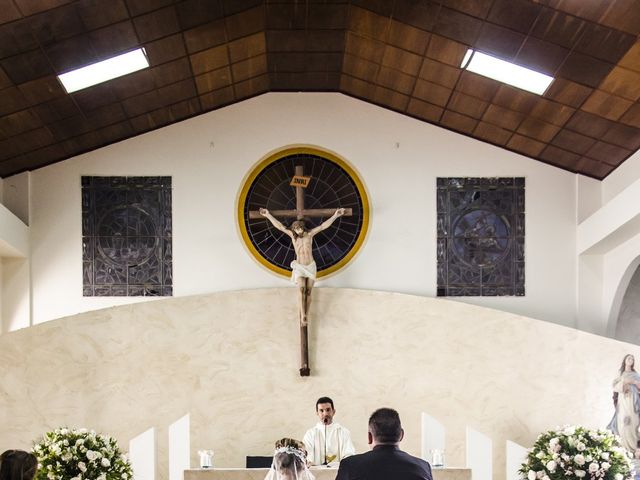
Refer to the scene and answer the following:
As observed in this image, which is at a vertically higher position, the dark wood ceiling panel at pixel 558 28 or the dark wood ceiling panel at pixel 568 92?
the dark wood ceiling panel at pixel 558 28

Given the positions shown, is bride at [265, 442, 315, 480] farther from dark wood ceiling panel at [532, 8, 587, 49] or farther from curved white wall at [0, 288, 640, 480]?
Answer: curved white wall at [0, 288, 640, 480]

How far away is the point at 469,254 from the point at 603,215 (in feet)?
4.78

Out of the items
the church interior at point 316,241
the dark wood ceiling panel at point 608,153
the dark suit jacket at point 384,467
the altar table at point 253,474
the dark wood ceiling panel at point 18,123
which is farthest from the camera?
the dark wood ceiling panel at point 608,153

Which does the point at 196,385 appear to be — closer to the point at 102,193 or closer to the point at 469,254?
the point at 102,193

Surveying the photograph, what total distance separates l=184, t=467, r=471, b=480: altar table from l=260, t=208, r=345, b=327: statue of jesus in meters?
2.60

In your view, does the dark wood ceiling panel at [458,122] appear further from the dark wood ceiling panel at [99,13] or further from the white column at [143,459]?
the white column at [143,459]

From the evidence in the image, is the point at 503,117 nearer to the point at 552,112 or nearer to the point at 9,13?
the point at 552,112

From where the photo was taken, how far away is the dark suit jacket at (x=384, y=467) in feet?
13.7

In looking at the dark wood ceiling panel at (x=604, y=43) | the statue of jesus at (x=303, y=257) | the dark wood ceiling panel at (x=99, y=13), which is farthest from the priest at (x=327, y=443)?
the dark wood ceiling panel at (x=604, y=43)

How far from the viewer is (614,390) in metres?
9.48

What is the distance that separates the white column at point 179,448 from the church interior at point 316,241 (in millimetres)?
20

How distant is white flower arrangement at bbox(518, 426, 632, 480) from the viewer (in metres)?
7.88

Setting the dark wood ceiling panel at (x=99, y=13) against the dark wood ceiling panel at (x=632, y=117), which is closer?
the dark wood ceiling panel at (x=99, y=13)

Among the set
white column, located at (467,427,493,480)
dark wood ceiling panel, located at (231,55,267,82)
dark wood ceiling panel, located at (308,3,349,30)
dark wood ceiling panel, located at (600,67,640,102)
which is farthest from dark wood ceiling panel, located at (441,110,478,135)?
white column, located at (467,427,493,480)
